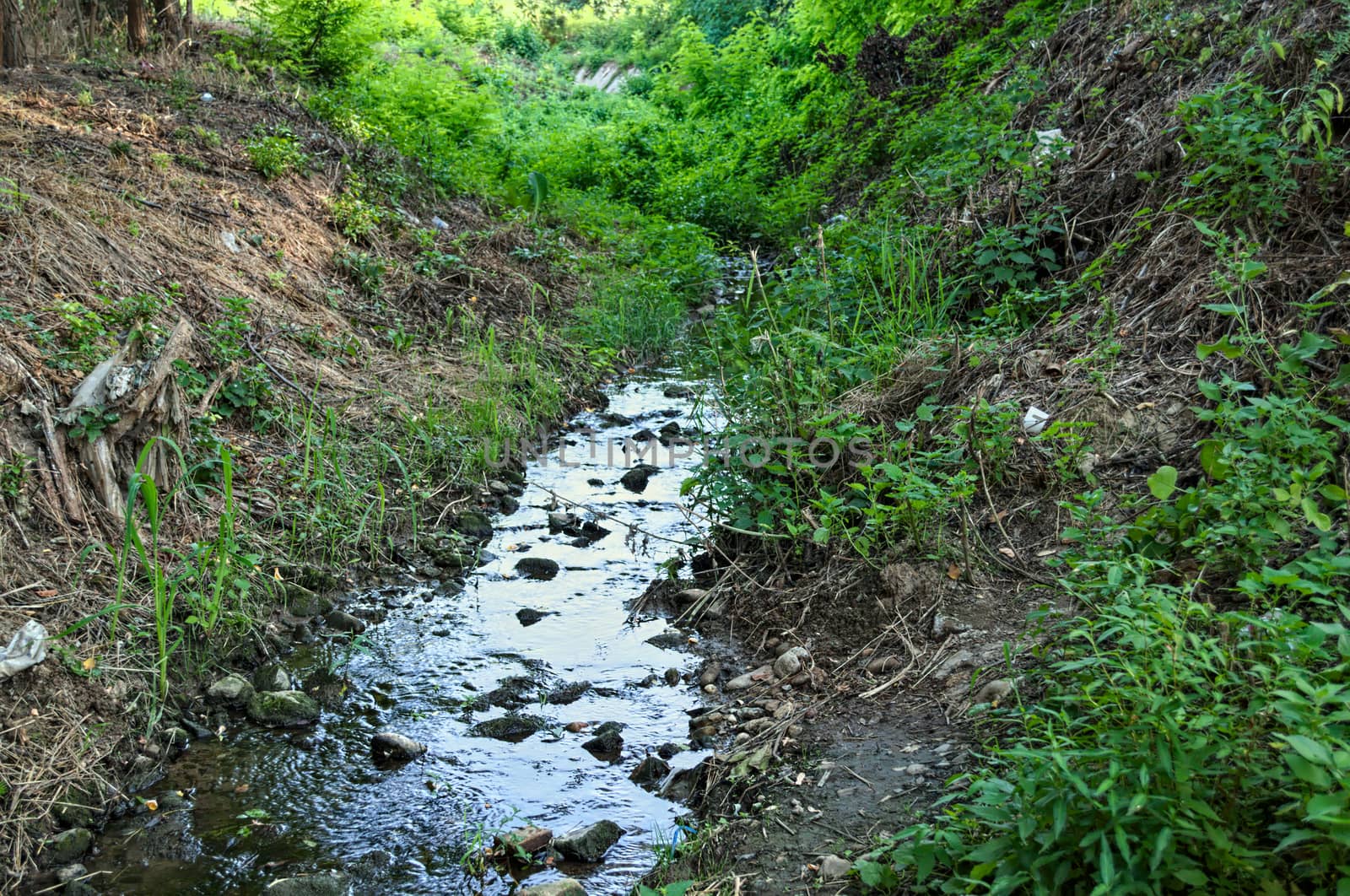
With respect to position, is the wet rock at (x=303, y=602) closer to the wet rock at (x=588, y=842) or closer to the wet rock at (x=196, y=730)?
the wet rock at (x=196, y=730)

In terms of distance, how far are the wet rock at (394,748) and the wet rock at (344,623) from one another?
0.89 metres


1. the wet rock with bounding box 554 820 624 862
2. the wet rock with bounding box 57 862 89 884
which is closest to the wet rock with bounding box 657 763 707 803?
the wet rock with bounding box 554 820 624 862

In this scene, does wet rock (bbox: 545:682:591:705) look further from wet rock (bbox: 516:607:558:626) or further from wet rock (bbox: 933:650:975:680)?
wet rock (bbox: 933:650:975:680)

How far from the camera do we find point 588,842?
2750 millimetres

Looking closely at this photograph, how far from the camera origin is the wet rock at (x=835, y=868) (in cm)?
233

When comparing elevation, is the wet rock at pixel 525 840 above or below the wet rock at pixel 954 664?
below

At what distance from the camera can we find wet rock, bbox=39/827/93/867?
268 centimetres

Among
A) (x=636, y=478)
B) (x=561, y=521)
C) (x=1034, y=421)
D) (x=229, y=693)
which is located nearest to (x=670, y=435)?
(x=636, y=478)

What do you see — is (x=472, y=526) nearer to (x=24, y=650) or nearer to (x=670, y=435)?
(x=670, y=435)

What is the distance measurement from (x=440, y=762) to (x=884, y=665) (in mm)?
1542

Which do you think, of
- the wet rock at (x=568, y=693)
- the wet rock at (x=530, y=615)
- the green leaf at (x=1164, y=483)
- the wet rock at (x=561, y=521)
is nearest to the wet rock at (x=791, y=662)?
the wet rock at (x=568, y=693)

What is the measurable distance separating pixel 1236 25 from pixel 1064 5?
3.23 m

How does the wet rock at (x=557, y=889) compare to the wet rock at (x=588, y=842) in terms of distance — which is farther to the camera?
the wet rock at (x=588, y=842)

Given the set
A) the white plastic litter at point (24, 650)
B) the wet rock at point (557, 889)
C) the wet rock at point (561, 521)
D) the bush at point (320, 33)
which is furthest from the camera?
the bush at point (320, 33)
